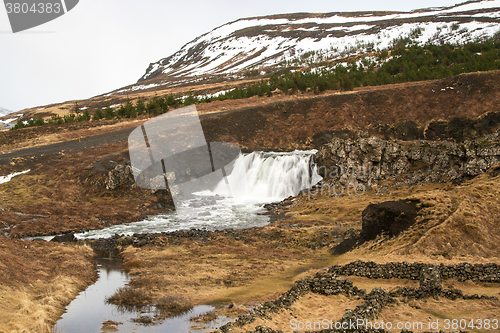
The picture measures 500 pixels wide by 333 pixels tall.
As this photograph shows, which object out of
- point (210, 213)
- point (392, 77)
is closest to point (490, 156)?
point (210, 213)

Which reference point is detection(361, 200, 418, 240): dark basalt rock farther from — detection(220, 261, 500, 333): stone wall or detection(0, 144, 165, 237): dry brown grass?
detection(0, 144, 165, 237): dry brown grass

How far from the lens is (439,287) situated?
35.4 feet

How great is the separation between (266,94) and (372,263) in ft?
166

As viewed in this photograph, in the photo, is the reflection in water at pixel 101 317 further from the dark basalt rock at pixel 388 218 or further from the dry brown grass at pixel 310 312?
the dark basalt rock at pixel 388 218

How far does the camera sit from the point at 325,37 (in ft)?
500

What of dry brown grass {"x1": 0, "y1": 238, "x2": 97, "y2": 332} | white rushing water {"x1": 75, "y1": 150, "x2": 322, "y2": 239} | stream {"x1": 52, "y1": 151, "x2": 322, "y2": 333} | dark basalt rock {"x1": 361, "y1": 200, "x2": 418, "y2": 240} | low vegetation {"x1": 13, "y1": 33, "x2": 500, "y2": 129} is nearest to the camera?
dry brown grass {"x1": 0, "y1": 238, "x2": 97, "y2": 332}

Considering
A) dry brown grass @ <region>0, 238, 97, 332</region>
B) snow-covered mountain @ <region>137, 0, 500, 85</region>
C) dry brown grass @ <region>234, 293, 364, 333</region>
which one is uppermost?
snow-covered mountain @ <region>137, 0, 500, 85</region>

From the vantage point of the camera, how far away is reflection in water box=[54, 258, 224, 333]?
10812 mm

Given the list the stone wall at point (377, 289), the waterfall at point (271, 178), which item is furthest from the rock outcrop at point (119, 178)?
the stone wall at point (377, 289)

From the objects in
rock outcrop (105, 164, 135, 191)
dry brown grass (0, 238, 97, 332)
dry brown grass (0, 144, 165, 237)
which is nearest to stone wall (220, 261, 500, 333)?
dry brown grass (0, 238, 97, 332)

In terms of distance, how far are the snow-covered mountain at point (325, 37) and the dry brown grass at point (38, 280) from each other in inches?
4102

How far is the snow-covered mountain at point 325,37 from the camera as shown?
11344 centimetres

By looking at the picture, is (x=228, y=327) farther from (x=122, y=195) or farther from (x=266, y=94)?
(x=266, y=94)

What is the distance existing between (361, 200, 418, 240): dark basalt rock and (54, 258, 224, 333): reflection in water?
848 cm
